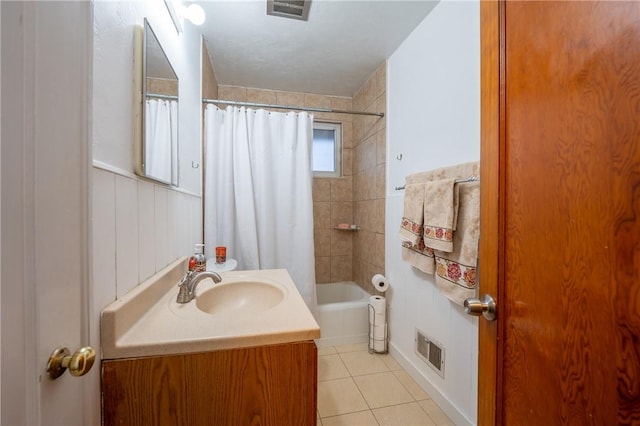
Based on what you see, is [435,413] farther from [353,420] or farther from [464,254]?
[464,254]

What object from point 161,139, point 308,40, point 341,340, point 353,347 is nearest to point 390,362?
point 353,347

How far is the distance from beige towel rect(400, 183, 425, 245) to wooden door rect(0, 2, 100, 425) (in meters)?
1.41

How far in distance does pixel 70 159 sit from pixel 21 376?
0.32 m

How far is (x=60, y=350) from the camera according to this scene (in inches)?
15.9

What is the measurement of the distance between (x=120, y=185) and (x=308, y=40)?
5.56 ft

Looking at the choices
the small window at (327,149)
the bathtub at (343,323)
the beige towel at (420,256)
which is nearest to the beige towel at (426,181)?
the beige towel at (420,256)

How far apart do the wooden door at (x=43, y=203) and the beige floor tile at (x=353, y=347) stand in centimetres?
182

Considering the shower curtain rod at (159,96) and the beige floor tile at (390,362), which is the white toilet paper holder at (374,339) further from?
the shower curtain rod at (159,96)

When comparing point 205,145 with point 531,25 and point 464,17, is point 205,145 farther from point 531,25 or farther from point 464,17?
point 531,25

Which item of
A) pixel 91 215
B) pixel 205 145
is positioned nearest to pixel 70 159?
pixel 91 215

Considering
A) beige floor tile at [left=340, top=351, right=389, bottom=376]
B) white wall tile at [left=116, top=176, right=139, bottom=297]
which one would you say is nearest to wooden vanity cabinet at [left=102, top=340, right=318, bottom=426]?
white wall tile at [left=116, top=176, right=139, bottom=297]

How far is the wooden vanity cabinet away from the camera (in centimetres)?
61

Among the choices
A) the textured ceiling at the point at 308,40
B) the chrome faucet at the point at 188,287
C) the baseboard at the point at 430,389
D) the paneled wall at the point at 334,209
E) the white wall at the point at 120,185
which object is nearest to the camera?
the white wall at the point at 120,185

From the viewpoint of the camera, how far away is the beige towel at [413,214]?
1.47m
